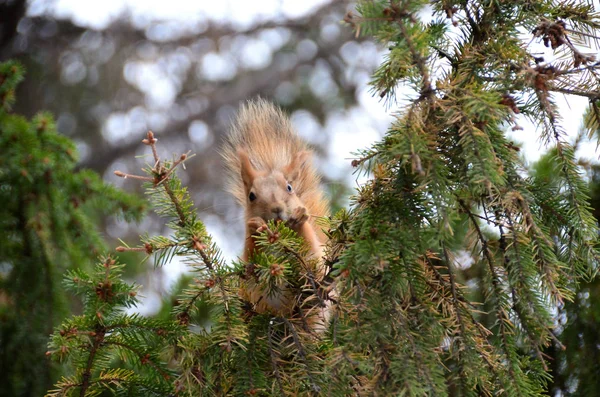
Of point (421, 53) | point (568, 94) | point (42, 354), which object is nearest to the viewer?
point (421, 53)

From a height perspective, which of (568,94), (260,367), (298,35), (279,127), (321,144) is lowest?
(260,367)

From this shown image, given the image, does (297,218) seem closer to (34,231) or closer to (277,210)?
(277,210)

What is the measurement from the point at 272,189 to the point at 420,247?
4.86 ft

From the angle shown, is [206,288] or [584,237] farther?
[206,288]

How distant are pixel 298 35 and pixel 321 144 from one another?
1596 millimetres

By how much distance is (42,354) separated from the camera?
2.96 metres

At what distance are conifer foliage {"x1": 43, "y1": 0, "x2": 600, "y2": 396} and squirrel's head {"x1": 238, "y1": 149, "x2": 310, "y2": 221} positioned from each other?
0.91 metres

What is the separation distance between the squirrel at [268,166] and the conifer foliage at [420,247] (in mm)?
1068

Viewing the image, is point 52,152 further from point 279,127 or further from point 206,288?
point 206,288

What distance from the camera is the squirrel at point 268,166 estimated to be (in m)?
2.96

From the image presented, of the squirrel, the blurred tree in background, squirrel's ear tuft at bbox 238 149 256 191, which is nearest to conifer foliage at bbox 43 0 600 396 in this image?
the squirrel

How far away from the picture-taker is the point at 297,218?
8.73 ft

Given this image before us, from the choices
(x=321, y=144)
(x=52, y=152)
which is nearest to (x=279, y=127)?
(x=52, y=152)

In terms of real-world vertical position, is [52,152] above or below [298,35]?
below
